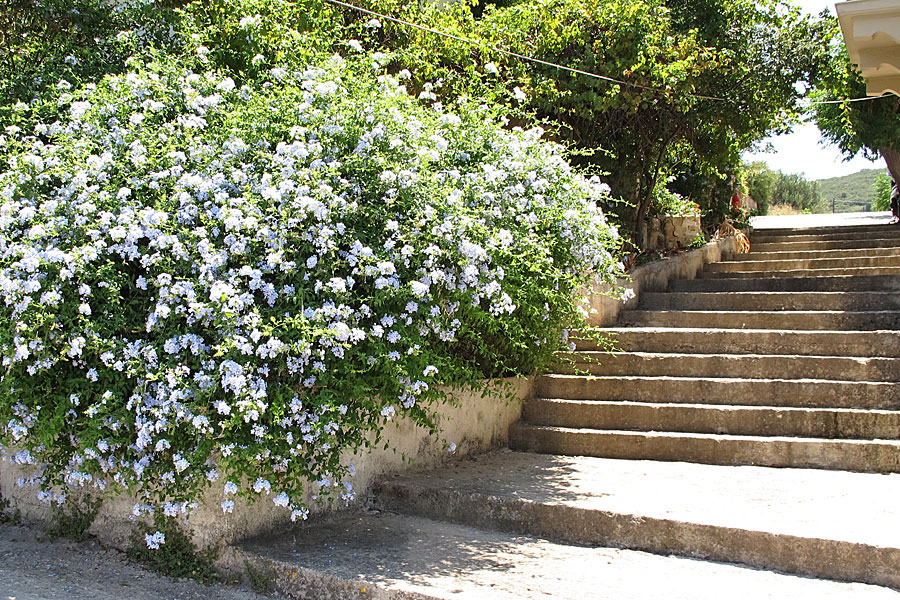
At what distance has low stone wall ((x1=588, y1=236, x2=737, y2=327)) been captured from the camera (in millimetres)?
6938

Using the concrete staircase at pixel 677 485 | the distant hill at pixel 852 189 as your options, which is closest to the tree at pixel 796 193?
the distant hill at pixel 852 189

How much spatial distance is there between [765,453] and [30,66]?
5836 mm

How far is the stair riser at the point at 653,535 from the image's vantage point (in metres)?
3.50

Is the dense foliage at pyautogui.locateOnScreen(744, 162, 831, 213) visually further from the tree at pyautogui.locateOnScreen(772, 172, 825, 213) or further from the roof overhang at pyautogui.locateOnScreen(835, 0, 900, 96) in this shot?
the roof overhang at pyautogui.locateOnScreen(835, 0, 900, 96)

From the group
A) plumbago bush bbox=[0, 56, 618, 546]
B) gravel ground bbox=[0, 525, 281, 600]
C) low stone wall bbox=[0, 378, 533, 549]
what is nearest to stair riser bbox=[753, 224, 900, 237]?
low stone wall bbox=[0, 378, 533, 549]

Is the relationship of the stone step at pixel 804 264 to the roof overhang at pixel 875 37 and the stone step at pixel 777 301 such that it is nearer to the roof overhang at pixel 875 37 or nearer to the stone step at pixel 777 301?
the roof overhang at pixel 875 37

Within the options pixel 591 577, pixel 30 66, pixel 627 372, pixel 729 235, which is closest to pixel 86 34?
pixel 30 66

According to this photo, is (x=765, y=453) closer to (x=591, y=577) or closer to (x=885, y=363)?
(x=885, y=363)

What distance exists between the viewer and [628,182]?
31.4ft

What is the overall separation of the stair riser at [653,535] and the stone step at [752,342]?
184cm

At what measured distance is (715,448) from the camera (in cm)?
509

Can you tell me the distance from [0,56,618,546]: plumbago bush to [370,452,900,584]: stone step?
567 millimetres

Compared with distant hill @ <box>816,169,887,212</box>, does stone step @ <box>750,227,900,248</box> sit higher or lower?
lower

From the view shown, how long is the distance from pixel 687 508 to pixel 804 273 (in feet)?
18.5
